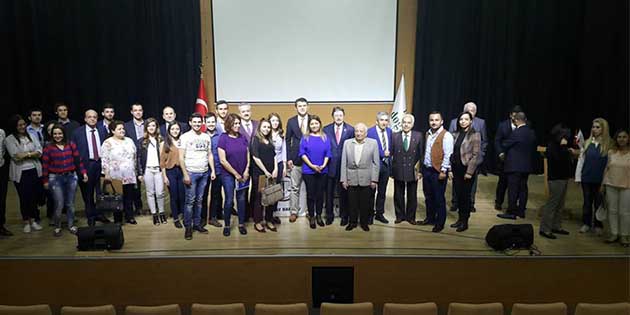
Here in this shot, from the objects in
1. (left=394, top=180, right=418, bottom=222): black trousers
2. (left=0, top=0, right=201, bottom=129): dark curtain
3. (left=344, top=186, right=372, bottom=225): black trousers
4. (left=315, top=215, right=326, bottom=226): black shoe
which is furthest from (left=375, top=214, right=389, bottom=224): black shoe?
(left=0, top=0, right=201, bottom=129): dark curtain

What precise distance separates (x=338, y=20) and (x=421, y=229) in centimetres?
413

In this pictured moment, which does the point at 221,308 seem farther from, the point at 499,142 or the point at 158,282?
the point at 499,142

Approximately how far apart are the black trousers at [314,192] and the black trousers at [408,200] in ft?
2.82

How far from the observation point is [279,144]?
573cm

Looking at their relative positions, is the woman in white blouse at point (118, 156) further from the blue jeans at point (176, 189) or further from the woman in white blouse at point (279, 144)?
the woman in white blouse at point (279, 144)

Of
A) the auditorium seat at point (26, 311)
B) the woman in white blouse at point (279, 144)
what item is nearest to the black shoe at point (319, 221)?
the woman in white blouse at point (279, 144)

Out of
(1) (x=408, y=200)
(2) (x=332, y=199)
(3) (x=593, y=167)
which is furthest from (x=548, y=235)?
(2) (x=332, y=199)

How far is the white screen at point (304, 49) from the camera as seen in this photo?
843cm

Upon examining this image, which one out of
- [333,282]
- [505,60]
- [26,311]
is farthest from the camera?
[505,60]

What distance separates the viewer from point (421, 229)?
18.9ft

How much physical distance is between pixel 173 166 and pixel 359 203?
2.06 metres

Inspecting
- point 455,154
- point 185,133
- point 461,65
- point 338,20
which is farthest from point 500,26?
point 185,133

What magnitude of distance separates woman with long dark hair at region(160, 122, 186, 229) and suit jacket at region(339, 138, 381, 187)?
69.7 inches

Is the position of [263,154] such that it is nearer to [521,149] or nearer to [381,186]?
[381,186]
